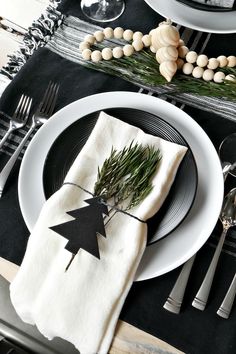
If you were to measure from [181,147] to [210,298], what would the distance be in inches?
8.4

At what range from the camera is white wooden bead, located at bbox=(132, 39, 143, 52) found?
2.76ft

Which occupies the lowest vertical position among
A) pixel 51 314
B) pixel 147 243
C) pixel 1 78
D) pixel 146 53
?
pixel 51 314

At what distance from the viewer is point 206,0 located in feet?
2.74

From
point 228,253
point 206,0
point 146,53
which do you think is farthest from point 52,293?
point 206,0

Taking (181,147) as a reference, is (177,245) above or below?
below

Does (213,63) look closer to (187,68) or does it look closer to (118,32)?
(187,68)

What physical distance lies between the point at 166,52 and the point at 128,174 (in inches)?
10.3

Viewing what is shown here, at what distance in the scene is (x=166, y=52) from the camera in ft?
2.59

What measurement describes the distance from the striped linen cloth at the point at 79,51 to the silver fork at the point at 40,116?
9 centimetres

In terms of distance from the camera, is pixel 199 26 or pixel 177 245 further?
pixel 199 26

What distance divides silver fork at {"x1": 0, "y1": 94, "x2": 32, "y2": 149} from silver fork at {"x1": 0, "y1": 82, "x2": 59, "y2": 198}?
2 cm

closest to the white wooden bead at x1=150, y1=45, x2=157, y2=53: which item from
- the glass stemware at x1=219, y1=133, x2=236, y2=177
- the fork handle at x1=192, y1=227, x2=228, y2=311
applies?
the glass stemware at x1=219, y1=133, x2=236, y2=177

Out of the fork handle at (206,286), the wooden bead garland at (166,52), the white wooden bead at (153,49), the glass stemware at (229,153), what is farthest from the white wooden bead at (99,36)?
the fork handle at (206,286)

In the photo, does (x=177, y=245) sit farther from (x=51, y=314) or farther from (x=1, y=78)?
(x=1, y=78)
